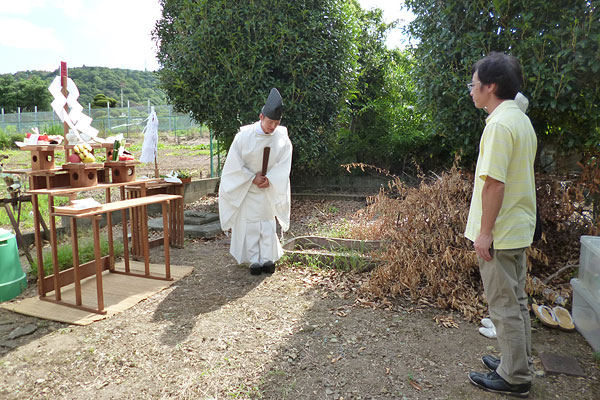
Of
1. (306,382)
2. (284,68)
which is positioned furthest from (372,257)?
(284,68)

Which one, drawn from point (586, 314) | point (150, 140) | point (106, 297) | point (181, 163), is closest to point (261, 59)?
point (150, 140)

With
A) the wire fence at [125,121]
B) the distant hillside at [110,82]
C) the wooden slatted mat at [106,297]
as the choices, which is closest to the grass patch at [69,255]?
the wooden slatted mat at [106,297]

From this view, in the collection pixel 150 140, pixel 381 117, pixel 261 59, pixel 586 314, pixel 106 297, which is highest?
pixel 261 59

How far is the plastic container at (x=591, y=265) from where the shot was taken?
10.5ft

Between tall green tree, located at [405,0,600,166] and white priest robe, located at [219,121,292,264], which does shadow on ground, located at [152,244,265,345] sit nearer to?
white priest robe, located at [219,121,292,264]

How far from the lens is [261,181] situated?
16.5 feet

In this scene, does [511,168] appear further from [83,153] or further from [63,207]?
[83,153]

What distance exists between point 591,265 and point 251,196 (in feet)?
11.1

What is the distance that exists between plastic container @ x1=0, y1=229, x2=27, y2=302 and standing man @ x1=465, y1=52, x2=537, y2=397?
4.21 m

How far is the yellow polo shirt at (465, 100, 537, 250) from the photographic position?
2.28m

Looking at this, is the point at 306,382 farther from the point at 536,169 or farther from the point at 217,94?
the point at 217,94

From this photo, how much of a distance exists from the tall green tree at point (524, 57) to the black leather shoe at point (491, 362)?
2344 mm

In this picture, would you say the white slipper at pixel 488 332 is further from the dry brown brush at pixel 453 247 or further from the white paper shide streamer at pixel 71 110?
the white paper shide streamer at pixel 71 110

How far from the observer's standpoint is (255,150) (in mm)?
5047
